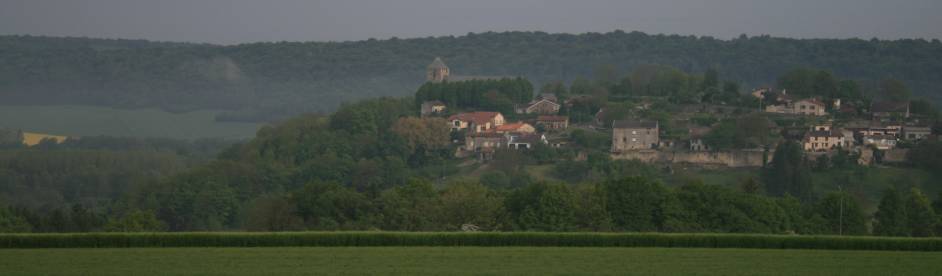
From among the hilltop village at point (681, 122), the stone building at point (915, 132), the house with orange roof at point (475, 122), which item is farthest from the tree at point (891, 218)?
the house with orange roof at point (475, 122)

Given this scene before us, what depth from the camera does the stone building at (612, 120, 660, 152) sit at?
90812mm

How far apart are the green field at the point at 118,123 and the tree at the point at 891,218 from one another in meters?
108

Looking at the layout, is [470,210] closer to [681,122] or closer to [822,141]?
[822,141]

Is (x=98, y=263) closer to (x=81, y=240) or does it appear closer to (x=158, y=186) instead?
(x=81, y=240)

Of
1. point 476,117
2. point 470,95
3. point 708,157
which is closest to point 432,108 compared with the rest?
point 470,95

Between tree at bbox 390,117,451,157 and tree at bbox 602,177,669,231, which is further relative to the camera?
tree at bbox 390,117,451,157

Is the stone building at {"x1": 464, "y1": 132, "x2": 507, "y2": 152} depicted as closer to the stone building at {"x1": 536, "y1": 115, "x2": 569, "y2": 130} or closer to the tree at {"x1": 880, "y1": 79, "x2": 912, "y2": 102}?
the stone building at {"x1": 536, "y1": 115, "x2": 569, "y2": 130}

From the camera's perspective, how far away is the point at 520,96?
108 m

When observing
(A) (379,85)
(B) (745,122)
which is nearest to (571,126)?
(B) (745,122)

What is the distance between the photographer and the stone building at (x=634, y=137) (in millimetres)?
90812

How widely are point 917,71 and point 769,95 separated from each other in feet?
229

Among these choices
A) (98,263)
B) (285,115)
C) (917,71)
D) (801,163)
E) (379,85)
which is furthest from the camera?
(379,85)

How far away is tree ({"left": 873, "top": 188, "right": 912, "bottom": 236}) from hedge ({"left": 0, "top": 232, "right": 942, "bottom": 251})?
60.5 feet

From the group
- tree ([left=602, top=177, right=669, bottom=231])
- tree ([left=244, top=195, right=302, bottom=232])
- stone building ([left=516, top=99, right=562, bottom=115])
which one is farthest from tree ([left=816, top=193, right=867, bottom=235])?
stone building ([left=516, top=99, right=562, bottom=115])
